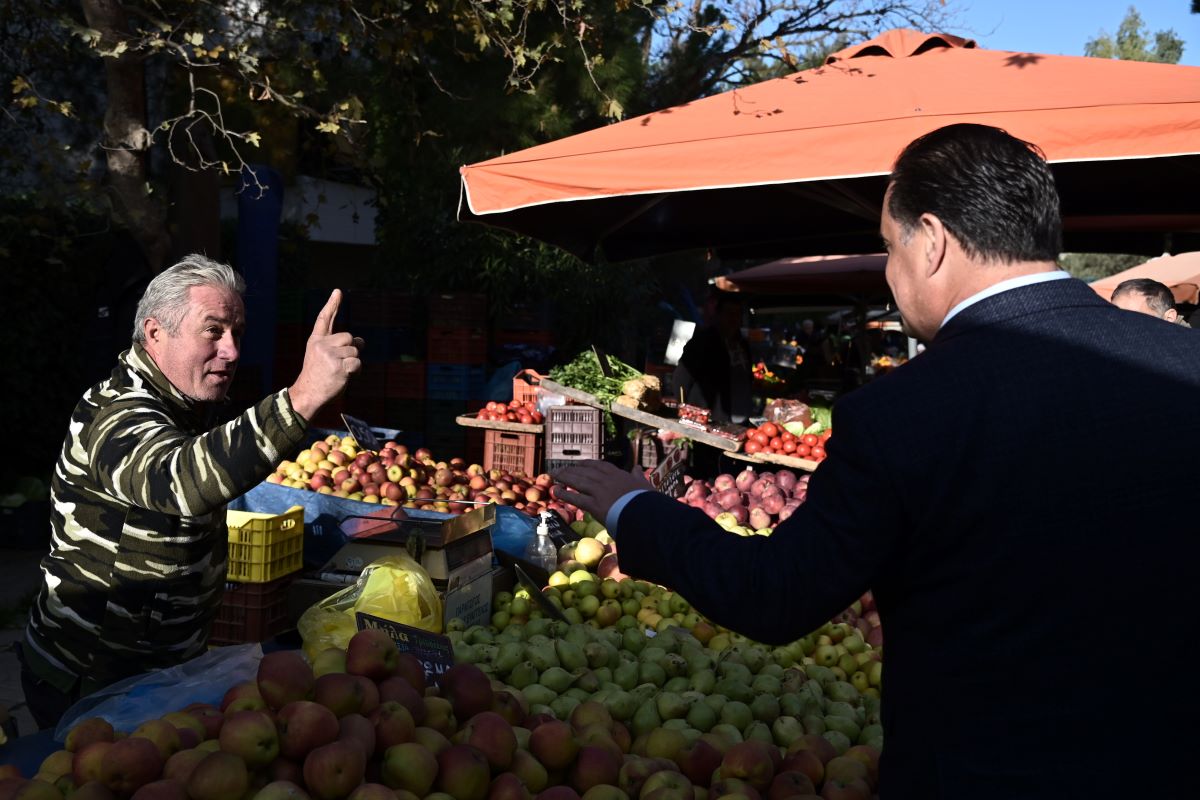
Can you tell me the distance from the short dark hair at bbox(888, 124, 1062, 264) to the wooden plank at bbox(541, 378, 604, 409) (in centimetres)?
600

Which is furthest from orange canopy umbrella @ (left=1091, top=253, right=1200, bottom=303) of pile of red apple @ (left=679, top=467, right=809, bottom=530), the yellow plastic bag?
the yellow plastic bag

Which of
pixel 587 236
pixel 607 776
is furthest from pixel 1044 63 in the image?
pixel 607 776

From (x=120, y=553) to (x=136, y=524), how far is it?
8cm

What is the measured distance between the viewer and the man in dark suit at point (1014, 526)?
1347 mm

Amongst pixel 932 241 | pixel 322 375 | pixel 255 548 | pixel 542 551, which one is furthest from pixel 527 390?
pixel 932 241

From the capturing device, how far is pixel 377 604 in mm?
2922

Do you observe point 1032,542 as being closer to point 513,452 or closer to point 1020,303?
point 1020,303

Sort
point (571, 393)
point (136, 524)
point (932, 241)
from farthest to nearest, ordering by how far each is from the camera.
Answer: point (571, 393) < point (136, 524) < point (932, 241)

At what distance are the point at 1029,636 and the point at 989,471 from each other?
241 mm

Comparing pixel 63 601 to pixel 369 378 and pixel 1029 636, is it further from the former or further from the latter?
pixel 369 378

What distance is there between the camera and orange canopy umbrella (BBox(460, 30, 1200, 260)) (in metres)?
3.62

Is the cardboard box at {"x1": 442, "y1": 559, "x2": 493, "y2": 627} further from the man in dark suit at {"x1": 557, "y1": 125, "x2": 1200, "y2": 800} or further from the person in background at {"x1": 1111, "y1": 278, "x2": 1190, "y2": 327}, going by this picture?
the person in background at {"x1": 1111, "y1": 278, "x2": 1190, "y2": 327}

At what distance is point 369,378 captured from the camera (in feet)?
33.8

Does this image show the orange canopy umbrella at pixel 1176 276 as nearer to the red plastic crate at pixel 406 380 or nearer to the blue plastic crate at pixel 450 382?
the blue plastic crate at pixel 450 382
